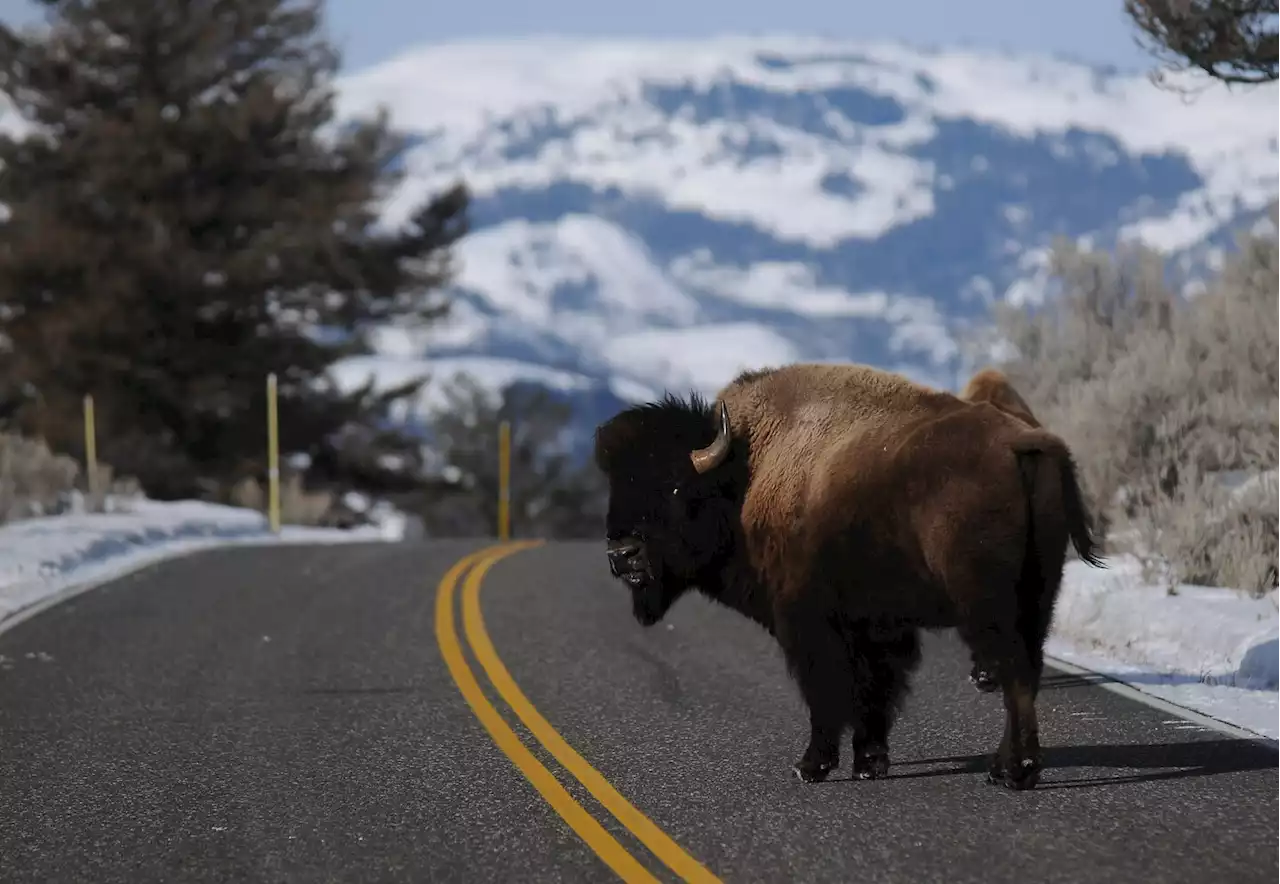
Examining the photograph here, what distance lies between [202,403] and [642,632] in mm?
23933

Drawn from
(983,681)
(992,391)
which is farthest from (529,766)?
(992,391)

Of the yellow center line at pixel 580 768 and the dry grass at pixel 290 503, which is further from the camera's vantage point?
the dry grass at pixel 290 503

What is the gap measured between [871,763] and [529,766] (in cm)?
154

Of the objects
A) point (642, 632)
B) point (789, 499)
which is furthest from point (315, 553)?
point (789, 499)

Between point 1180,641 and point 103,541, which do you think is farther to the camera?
point 103,541

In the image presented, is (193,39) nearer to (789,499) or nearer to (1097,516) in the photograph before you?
(1097,516)

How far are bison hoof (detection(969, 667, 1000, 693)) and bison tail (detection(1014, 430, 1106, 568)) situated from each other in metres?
2.86

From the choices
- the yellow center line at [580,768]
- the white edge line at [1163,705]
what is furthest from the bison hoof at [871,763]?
the white edge line at [1163,705]

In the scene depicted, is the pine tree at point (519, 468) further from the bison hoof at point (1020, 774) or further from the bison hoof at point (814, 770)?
the bison hoof at point (1020, 774)

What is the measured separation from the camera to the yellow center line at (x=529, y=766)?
22.0ft

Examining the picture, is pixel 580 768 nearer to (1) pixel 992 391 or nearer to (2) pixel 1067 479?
(2) pixel 1067 479

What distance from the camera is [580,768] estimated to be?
8.43 m

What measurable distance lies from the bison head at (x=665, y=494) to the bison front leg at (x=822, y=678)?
0.63 meters

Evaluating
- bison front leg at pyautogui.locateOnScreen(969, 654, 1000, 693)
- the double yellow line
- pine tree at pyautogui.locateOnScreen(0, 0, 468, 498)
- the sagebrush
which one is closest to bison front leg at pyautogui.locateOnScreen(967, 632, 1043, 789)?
the double yellow line
